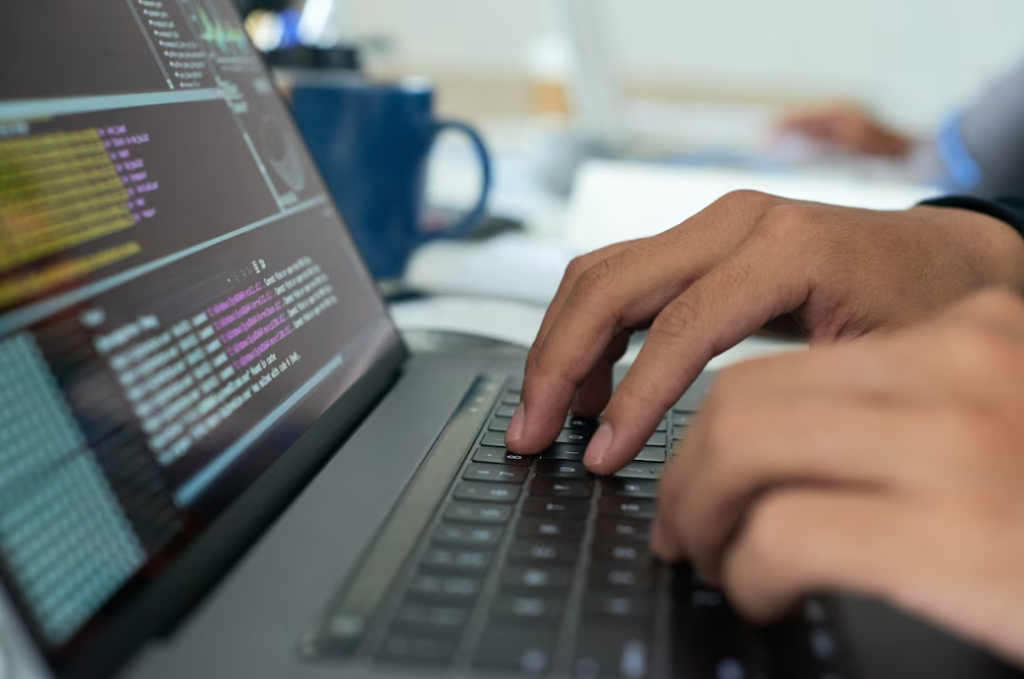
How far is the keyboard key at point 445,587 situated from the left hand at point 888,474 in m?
0.08

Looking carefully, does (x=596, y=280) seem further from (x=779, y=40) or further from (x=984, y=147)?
(x=779, y=40)

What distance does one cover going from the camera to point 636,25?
2.41 metres

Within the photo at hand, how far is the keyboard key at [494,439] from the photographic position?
0.44m

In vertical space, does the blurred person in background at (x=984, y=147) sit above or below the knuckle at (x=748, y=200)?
below

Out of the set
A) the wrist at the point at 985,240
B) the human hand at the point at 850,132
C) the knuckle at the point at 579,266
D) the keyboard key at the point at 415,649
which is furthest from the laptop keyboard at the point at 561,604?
the human hand at the point at 850,132

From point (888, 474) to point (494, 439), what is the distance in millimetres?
226

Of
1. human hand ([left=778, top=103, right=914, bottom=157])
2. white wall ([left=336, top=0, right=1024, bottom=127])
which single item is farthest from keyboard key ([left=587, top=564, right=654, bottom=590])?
white wall ([left=336, top=0, right=1024, bottom=127])

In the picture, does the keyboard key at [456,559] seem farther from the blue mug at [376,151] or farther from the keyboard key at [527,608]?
the blue mug at [376,151]

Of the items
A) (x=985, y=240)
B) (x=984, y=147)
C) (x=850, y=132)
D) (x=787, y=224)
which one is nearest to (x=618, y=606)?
(x=787, y=224)

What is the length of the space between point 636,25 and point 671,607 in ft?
7.61

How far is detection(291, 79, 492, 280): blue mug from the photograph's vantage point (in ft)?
2.26

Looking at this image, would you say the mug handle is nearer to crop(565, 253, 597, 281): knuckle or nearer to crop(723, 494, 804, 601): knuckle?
crop(565, 253, 597, 281): knuckle

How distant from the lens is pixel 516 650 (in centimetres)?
27

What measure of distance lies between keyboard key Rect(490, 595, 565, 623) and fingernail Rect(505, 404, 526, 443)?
129mm
